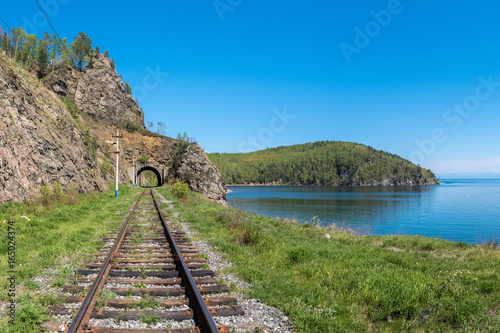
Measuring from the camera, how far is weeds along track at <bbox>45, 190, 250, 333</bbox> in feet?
14.0

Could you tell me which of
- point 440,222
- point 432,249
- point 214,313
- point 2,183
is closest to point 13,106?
point 2,183

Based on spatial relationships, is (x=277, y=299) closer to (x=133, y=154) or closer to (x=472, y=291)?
(x=472, y=291)

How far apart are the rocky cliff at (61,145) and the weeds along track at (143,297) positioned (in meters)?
9.74

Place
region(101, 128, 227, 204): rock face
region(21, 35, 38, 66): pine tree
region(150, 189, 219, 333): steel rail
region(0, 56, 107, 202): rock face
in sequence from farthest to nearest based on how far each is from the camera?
region(21, 35, 38, 66): pine tree < region(101, 128, 227, 204): rock face < region(0, 56, 107, 202): rock face < region(150, 189, 219, 333): steel rail

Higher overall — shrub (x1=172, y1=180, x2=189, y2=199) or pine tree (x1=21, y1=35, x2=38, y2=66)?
pine tree (x1=21, y1=35, x2=38, y2=66)

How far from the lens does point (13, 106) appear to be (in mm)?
17344

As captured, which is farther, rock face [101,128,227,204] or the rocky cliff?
rock face [101,128,227,204]

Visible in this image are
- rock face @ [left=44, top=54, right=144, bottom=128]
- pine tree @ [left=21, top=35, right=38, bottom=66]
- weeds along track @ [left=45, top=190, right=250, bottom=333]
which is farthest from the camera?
pine tree @ [left=21, top=35, right=38, bottom=66]

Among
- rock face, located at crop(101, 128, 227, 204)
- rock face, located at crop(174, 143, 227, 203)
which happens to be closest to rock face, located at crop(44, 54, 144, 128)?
rock face, located at crop(101, 128, 227, 204)

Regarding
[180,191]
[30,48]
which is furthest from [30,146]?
[30,48]

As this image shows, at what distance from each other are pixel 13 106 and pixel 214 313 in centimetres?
1944

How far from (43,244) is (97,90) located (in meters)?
73.2

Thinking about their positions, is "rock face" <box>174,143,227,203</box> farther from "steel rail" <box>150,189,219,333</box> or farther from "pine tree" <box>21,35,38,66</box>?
"pine tree" <box>21,35,38,66</box>

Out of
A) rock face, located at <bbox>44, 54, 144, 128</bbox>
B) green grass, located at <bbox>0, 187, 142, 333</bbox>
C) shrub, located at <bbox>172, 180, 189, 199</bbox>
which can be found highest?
rock face, located at <bbox>44, 54, 144, 128</bbox>
